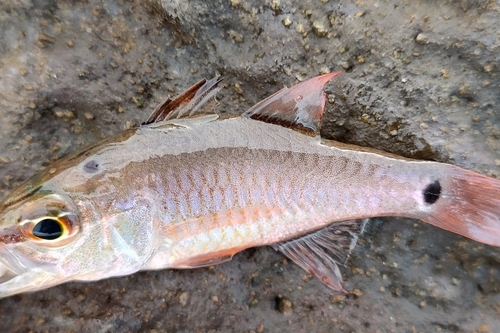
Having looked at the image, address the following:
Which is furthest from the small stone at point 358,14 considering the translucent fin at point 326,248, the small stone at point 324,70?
the translucent fin at point 326,248

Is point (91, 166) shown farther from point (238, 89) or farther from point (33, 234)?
point (238, 89)

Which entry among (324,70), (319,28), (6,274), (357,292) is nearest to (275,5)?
(319,28)

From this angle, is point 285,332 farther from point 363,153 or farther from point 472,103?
point 472,103

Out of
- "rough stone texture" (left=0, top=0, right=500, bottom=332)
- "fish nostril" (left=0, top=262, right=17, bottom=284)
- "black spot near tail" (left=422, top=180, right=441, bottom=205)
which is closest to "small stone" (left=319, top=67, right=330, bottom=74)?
"rough stone texture" (left=0, top=0, right=500, bottom=332)

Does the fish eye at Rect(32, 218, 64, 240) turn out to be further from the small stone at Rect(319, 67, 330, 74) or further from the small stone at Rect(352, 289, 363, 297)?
the small stone at Rect(352, 289, 363, 297)

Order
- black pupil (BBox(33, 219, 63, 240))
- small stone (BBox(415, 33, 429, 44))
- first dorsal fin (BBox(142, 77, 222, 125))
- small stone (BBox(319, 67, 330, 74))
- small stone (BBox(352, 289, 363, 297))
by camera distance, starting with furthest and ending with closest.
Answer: small stone (BBox(352, 289, 363, 297)), small stone (BBox(319, 67, 330, 74)), small stone (BBox(415, 33, 429, 44)), first dorsal fin (BBox(142, 77, 222, 125)), black pupil (BBox(33, 219, 63, 240))

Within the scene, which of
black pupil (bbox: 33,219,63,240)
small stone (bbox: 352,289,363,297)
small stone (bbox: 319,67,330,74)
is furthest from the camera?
small stone (bbox: 352,289,363,297)

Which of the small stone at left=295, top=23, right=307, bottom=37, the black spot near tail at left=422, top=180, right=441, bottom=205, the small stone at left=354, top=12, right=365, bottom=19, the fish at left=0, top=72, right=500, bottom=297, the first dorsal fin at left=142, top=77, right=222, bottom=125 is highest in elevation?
the small stone at left=295, top=23, right=307, bottom=37

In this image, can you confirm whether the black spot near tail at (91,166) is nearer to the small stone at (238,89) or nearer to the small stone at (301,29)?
the small stone at (238,89)

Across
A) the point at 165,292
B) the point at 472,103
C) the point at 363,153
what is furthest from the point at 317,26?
the point at 165,292
